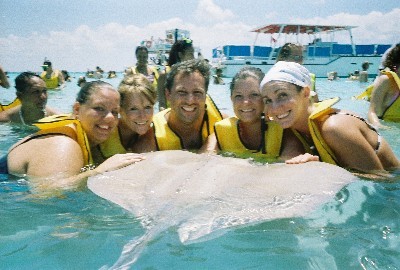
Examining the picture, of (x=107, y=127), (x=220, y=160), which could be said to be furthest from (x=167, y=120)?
(x=220, y=160)

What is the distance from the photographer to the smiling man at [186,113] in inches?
→ 177

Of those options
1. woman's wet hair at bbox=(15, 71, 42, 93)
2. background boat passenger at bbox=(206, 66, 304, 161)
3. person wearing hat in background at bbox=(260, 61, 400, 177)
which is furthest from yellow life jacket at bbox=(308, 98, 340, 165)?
woman's wet hair at bbox=(15, 71, 42, 93)

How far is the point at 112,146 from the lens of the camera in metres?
4.49

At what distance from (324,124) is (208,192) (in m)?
1.55

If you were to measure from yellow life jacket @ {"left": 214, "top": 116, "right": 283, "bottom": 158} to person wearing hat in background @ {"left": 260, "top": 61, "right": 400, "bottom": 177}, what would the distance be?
0.34 m

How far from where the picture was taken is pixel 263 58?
32.9 m

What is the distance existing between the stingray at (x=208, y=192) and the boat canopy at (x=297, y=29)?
27.9 metres

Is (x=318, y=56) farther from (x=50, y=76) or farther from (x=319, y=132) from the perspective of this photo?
(x=319, y=132)

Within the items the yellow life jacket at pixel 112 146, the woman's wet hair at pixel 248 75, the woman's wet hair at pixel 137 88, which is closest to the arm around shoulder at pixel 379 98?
the woman's wet hair at pixel 248 75

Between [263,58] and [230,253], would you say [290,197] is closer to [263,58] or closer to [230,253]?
[230,253]

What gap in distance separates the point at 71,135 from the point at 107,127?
1.38 ft

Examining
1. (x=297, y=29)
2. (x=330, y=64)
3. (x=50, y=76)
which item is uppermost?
(x=297, y=29)

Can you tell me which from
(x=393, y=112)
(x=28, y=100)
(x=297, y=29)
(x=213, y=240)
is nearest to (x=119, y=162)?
(x=213, y=240)

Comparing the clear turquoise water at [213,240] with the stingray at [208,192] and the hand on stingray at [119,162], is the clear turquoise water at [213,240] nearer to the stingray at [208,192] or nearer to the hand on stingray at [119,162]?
the stingray at [208,192]
